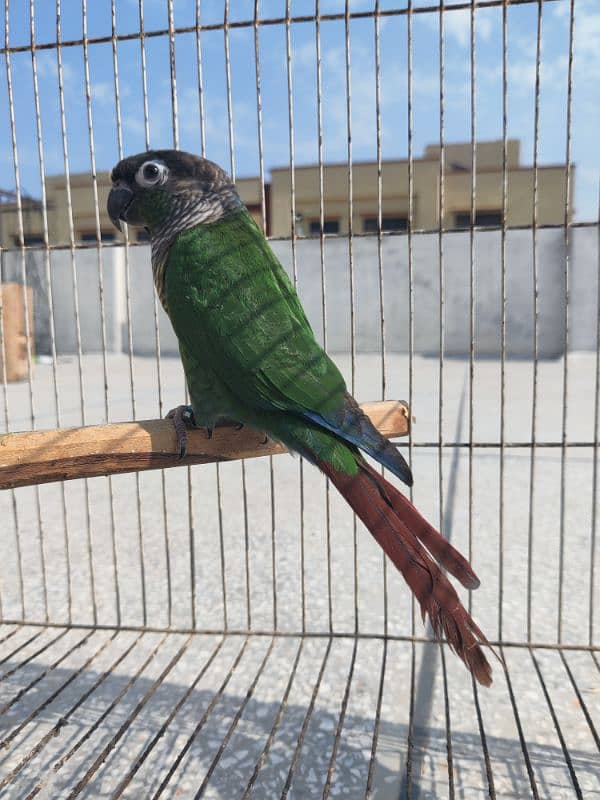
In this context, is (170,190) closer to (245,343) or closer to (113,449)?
(245,343)

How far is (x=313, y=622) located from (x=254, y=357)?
99 cm

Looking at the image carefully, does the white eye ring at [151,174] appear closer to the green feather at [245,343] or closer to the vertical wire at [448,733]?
the green feather at [245,343]

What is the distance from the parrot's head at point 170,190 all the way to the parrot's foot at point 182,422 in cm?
42

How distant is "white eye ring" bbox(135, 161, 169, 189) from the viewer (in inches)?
57.2

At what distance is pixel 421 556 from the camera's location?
99 cm

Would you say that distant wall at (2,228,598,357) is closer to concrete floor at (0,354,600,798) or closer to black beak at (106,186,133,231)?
concrete floor at (0,354,600,798)

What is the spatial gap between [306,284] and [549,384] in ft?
15.2

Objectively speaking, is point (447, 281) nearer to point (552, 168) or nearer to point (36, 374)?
point (552, 168)

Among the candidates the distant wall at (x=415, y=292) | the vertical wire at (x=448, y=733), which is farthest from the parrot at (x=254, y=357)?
the distant wall at (x=415, y=292)

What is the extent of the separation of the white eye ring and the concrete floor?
0.65 metres

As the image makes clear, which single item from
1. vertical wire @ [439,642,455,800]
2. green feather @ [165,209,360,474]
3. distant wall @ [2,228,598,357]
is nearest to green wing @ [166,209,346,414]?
green feather @ [165,209,360,474]

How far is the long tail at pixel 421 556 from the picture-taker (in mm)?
942

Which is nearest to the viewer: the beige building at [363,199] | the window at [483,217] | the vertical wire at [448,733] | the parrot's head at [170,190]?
the vertical wire at [448,733]

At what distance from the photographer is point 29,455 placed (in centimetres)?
117
